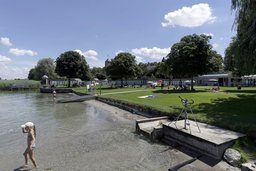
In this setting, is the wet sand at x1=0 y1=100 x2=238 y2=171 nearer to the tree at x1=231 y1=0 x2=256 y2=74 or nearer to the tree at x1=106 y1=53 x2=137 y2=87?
the tree at x1=231 y1=0 x2=256 y2=74

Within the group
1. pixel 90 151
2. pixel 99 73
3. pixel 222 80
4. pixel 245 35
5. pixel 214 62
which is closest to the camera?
pixel 90 151

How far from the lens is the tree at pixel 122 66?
45.2 metres

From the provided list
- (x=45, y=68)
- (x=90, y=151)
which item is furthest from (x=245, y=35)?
(x=45, y=68)

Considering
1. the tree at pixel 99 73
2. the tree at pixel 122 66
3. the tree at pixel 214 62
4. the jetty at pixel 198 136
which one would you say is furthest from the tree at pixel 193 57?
the tree at pixel 99 73

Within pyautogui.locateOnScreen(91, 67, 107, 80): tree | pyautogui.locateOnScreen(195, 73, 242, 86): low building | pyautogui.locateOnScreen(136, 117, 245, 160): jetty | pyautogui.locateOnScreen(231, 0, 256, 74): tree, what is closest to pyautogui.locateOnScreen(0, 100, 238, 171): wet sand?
pyautogui.locateOnScreen(136, 117, 245, 160): jetty

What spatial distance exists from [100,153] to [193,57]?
74.4ft

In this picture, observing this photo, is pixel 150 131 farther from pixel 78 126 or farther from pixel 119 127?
pixel 78 126

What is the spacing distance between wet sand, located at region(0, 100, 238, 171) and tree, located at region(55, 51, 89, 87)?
41884mm

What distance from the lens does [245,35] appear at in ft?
40.4

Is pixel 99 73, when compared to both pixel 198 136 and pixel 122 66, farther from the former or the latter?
pixel 198 136

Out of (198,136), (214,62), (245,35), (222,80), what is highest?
(245,35)

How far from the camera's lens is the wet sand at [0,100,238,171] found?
23.0 ft

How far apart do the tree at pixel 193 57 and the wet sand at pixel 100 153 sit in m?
18.5

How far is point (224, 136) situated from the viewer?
7898 millimetres
